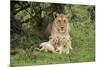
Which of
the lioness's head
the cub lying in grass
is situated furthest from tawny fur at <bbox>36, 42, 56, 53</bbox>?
the lioness's head

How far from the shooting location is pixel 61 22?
1.97 meters

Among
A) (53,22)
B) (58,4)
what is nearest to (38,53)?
(53,22)

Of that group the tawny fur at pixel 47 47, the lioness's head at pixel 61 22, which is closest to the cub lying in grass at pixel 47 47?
the tawny fur at pixel 47 47

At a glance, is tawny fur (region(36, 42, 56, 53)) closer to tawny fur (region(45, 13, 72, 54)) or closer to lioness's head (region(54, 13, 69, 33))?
tawny fur (region(45, 13, 72, 54))

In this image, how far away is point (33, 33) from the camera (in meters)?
1.87

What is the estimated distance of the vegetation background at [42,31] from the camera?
1.83 metres

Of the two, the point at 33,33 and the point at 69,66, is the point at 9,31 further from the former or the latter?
the point at 69,66

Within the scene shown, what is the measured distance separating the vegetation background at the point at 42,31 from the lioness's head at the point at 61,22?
5 centimetres

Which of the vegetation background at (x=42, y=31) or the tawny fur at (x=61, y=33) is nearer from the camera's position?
the vegetation background at (x=42, y=31)

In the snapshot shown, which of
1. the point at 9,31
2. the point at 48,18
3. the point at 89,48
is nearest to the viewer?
the point at 9,31

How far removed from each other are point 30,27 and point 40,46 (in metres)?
0.19

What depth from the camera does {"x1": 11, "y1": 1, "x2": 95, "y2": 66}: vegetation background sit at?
183cm

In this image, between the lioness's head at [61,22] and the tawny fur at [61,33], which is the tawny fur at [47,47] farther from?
the lioness's head at [61,22]

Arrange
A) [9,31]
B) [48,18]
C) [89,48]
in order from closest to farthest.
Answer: [9,31]
[48,18]
[89,48]
